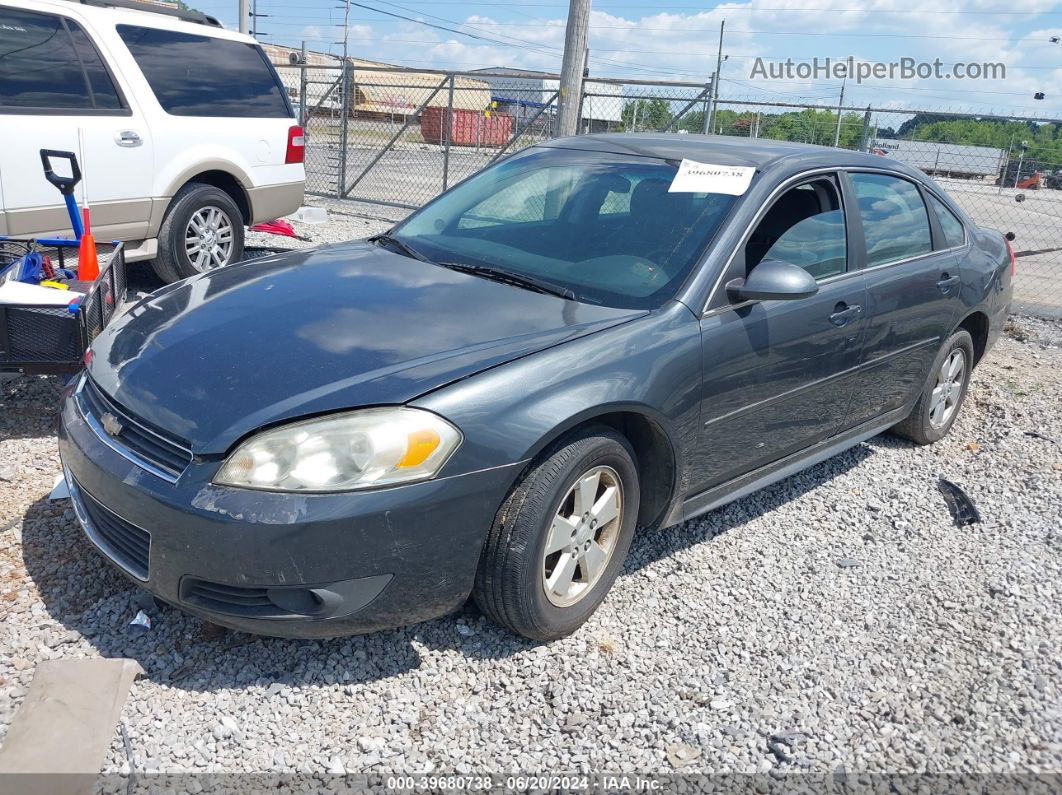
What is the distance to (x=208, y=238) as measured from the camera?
714 cm

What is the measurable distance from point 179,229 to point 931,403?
211 inches

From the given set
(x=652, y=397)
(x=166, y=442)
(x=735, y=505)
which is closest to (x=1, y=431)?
(x=166, y=442)

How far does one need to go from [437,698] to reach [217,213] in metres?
5.47

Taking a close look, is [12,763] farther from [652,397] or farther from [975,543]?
[975,543]

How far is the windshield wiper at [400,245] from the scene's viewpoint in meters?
3.84

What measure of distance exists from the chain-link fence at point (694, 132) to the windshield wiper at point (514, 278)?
7003 millimetres

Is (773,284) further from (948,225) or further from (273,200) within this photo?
(273,200)

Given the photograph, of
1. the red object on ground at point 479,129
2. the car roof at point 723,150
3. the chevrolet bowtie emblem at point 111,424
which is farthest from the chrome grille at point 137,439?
the red object on ground at point 479,129

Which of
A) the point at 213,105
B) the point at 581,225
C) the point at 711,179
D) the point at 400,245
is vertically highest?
the point at 213,105

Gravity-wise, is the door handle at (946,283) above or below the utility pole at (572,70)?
below

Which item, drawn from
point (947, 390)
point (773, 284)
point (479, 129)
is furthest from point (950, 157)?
point (773, 284)

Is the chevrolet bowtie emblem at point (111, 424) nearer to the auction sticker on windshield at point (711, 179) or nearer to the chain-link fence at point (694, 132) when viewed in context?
the auction sticker on windshield at point (711, 179)

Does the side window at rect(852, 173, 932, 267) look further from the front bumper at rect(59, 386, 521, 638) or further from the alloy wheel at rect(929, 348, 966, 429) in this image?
→ the front bumper at rect(59, 386, 521, 638)

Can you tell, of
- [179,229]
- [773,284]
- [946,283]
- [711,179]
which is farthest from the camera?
[179,229]
